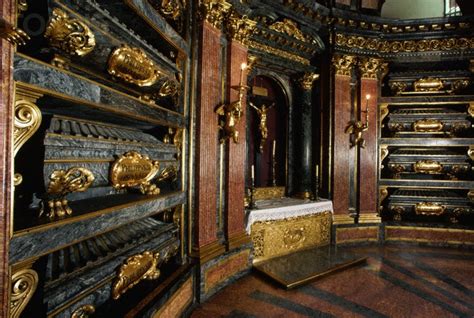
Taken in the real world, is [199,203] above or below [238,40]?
below

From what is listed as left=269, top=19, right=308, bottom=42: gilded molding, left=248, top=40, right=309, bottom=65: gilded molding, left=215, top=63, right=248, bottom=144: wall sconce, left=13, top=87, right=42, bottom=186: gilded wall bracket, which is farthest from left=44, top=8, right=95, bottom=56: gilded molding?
left=269, top=19, right=308, bottom=42: gilded molding

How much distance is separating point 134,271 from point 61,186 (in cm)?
98

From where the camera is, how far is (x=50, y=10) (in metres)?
1.45

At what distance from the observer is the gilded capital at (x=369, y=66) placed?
5.83 meters

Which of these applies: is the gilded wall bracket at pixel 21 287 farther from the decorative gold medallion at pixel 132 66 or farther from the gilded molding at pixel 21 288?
the decorative gold medallion at pixel 132 66

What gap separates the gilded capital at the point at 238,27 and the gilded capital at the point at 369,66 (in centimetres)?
307

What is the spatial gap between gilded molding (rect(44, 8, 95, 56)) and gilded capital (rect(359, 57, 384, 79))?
559cm

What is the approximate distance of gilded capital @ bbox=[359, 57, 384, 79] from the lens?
19.1 feet

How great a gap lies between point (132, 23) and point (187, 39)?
0.85 metres

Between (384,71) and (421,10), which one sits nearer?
(384,71)

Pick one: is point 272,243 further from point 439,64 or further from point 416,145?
point 439,64

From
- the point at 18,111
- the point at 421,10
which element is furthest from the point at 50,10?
the point at 421,10

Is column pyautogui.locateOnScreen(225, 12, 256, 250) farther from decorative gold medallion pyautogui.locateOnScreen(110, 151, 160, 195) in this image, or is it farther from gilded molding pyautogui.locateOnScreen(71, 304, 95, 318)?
gilded molding pyautogui.locateOnScreen(71, 304, 95, 318)

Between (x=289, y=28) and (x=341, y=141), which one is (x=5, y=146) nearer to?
(x=289, y=28)
